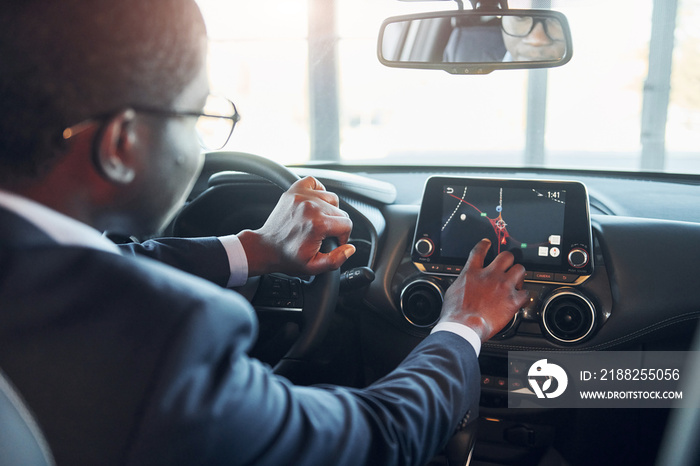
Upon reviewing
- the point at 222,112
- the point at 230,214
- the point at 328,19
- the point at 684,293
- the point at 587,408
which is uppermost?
the point at 328,19

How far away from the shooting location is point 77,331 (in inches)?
28.5

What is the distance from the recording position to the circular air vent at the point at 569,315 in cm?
172

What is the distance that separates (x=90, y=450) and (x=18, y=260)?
24 cm

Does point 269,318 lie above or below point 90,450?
below

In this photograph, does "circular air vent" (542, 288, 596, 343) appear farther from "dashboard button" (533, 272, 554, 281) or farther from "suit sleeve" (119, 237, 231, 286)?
"suit sleeve" (119, 237, 231, 286)

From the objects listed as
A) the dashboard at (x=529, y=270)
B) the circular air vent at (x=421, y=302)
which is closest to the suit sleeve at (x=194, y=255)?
the dashboard at (x=529, y=270)

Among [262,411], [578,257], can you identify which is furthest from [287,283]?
[262,411]

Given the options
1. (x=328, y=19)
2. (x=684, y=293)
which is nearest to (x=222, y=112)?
(x=684, y=293)

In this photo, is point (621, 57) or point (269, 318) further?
point (621, 57)

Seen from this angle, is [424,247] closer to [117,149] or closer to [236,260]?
[236,260]

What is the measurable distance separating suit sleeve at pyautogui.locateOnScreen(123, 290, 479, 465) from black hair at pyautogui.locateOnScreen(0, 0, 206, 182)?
32 cm

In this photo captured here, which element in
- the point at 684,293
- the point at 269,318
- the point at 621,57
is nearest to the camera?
the point at 684,293

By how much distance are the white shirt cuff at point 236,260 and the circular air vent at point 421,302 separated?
1.69 ft

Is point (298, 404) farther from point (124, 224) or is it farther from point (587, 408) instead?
point (587, 408)
